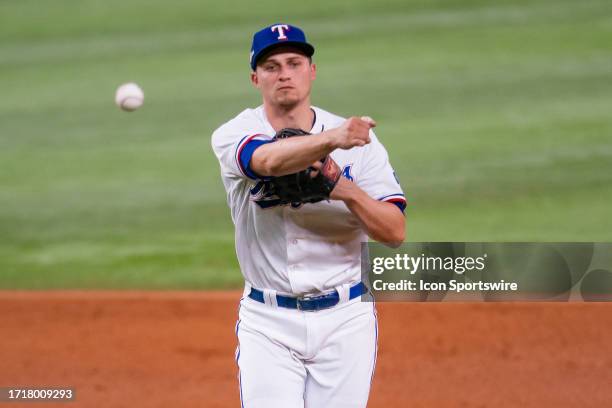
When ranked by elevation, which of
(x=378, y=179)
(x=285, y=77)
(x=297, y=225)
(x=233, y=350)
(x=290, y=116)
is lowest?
(x=233, y=350)

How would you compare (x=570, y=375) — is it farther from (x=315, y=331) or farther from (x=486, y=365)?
(x=315, y=331)

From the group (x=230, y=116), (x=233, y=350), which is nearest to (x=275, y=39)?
(x=233, y=350)

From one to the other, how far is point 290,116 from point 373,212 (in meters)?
0.51

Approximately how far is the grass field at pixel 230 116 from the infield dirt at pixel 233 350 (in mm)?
1518

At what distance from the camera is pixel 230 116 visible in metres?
11.7

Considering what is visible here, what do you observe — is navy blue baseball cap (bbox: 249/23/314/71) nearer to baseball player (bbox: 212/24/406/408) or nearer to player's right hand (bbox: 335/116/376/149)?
baseball player (bbox: 212/24/406/408)

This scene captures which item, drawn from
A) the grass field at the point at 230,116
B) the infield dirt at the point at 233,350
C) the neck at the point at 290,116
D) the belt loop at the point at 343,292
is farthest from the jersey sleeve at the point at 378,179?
the grass field at the point at 230,116

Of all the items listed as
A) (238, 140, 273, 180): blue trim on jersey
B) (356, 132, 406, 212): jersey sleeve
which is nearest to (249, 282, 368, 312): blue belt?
(356, 132, 406, 212): jersey sleeve

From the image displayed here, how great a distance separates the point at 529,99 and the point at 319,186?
8970 millimetres

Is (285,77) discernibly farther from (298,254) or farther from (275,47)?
(298,254)

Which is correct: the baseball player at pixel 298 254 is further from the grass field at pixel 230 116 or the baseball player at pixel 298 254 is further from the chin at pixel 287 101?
the grass field at pixel 230 116

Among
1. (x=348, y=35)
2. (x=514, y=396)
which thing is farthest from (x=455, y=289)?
(x=348, y=35)

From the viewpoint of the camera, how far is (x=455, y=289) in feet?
25.4

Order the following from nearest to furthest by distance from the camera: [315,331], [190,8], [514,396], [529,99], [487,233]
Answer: [315,331] → [514,396] → [487,233] → [529,99] → [190,8]
